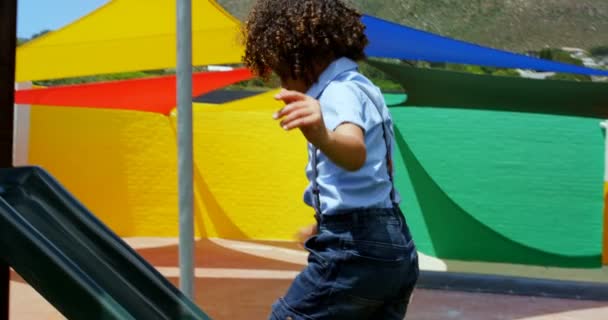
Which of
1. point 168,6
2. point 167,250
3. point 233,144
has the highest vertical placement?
point 168,6

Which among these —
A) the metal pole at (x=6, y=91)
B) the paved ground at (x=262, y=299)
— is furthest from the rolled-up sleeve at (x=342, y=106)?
the paved ground at (x=262, y=299)

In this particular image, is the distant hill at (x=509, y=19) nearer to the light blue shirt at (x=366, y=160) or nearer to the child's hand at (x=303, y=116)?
the light blue shirt at (x=366, y=160)

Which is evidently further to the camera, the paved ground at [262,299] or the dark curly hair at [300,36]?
the paved ground at [262,299]

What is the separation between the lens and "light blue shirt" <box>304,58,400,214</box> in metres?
2.14

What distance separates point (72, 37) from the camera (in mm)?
7102

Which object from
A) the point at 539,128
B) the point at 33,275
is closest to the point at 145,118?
the point at 539,128

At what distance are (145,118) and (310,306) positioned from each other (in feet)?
24.2

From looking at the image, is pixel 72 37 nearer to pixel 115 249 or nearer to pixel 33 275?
pixel 115 249

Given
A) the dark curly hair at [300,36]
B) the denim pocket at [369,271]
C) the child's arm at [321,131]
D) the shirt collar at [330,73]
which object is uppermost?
the dark curly hair at [300,36]

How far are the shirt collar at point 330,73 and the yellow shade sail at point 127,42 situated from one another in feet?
15.6

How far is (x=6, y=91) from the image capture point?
2.32 m

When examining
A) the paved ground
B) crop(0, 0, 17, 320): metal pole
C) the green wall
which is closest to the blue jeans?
crop(0, 0, 17, 320): metal pole

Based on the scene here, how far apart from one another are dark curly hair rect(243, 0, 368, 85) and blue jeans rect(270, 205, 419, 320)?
390mm

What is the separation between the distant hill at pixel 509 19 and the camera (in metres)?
47.0
